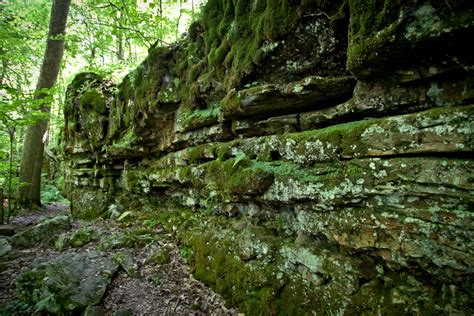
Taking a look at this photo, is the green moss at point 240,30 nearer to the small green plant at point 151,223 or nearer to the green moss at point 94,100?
the small green plant at point 151,223

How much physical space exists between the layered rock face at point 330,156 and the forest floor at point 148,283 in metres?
0.33

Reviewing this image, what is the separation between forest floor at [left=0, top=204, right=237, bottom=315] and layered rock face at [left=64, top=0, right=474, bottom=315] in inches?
13.0

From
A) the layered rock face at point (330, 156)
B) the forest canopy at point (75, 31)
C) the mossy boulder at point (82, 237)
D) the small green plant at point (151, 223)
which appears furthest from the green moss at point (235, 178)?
the forest canopy at point (75, 31)

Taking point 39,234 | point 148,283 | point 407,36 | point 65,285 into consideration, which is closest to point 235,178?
point 148,283

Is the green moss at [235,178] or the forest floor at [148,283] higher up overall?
the green moss at [235,178]

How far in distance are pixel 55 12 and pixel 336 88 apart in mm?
13348

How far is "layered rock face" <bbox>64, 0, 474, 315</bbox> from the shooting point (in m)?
2.78

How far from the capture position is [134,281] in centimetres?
530

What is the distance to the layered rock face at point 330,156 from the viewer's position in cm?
278

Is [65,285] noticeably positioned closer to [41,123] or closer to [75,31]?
[41,123]

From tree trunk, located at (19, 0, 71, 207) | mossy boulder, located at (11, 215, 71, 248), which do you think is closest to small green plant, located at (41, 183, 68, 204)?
tree trunk, located at (19, 0, 71, 207)

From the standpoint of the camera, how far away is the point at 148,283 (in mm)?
5238

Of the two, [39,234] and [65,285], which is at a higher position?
[39,234]

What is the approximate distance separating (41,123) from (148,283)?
11426mm
